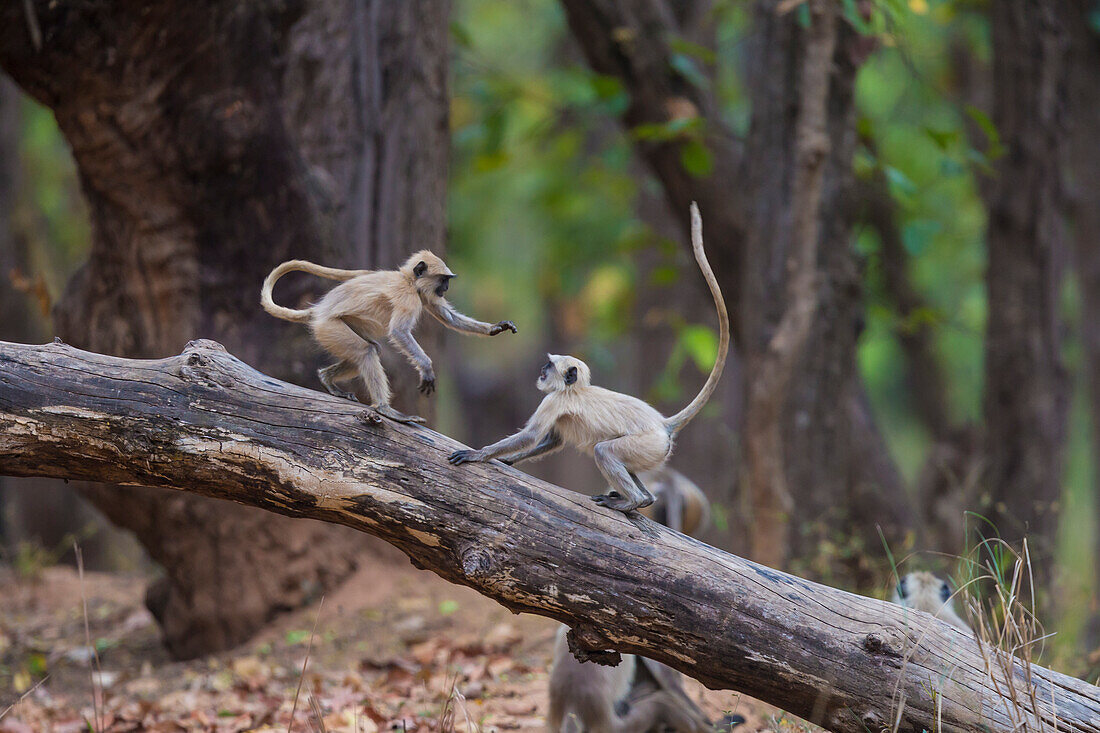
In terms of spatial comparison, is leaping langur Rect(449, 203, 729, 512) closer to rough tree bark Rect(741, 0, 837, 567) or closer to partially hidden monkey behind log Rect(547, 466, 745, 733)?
partially hidden monkey behind log Rect(547, 466, 745, 733)

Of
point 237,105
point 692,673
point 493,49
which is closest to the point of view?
point 692,673

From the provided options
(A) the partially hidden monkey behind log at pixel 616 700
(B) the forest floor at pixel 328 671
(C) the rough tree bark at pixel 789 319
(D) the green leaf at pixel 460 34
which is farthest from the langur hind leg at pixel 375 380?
(D) the green leaf at pixel 460 34

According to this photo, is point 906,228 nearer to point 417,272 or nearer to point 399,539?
point 417,272

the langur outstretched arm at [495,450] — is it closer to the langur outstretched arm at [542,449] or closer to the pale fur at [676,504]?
the langur outstretched arm at [542,449]

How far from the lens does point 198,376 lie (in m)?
3.33

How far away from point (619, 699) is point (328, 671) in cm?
169

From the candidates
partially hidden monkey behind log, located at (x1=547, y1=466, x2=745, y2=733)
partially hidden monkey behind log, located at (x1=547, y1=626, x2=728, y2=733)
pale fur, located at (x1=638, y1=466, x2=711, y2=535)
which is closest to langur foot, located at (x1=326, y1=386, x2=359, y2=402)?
partially hidden monkey behind log, located at (x1=547, y1=466, x2=745, y2=733)

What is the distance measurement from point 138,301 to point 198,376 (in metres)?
2.46

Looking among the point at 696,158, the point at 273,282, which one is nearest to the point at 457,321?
the point at 273,282

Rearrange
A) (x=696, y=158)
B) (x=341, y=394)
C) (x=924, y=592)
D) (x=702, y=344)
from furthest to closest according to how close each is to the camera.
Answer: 1. (x=702, y=344)
2. (x=696, y=158)
3. (x=924, y=592)
4. (x=341, y=394)

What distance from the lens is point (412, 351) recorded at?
134 inches

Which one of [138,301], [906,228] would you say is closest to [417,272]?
[138,301]

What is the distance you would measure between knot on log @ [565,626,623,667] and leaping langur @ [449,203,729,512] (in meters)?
0.45

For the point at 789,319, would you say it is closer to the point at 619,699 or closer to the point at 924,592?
the point at 924,592
